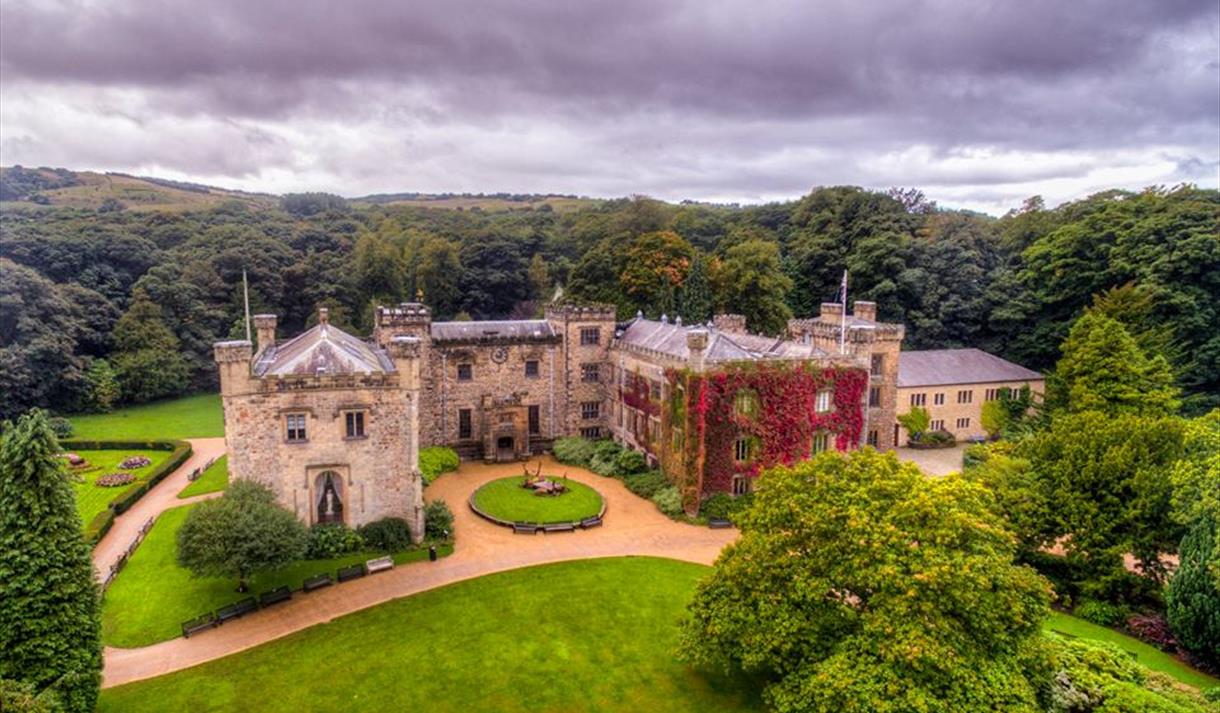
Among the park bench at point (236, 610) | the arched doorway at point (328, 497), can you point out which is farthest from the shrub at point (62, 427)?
the park bench at point (236, 610)

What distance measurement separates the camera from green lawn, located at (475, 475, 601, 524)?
33.6 m

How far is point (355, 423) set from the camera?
97.5ft

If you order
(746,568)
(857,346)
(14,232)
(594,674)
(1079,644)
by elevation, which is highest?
(14,232)

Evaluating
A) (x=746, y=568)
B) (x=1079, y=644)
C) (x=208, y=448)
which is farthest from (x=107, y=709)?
(x=208, y=448)

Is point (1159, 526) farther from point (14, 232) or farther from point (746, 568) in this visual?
point (14, 232)

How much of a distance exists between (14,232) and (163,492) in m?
47.8

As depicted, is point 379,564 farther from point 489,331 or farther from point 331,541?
point 489,331

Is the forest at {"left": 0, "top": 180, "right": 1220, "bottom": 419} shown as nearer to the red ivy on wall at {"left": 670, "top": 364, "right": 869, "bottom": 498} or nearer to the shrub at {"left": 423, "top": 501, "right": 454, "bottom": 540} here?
the red ivy on wall at {"left": 670, "top": 364, "right": 869, "bottom": 498}

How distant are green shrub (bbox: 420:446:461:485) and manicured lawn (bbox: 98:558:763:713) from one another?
11475 millimetres

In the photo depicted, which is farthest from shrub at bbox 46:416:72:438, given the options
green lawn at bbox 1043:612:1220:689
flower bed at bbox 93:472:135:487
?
green lawn at bbox 1043:612:1220:689

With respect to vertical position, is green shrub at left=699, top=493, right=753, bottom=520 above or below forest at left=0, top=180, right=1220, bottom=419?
below

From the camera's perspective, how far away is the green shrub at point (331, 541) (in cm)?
2870

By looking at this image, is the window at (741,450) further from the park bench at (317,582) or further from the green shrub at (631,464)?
the park bench at (317,582)

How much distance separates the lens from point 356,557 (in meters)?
28.9
